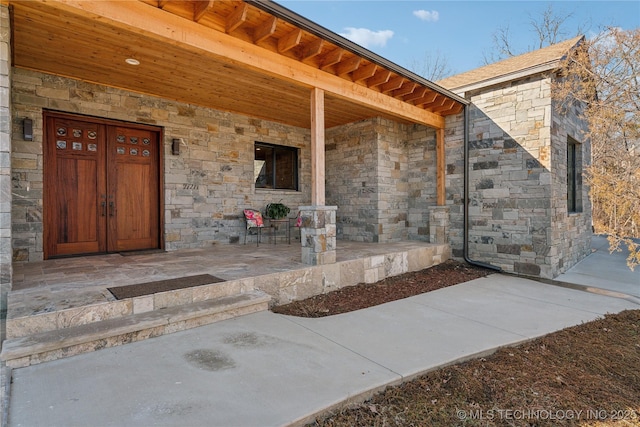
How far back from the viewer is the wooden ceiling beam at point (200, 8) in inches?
117

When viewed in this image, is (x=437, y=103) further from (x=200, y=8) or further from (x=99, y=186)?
(x=99, y=186)

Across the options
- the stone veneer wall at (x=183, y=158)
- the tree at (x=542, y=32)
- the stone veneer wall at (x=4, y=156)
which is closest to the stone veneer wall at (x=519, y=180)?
the stone veneer wall at (x=183, y=158)

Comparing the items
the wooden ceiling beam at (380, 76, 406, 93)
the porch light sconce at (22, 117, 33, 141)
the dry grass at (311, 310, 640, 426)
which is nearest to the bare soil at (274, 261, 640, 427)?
the dry grass at (311, 310, 640, 426)

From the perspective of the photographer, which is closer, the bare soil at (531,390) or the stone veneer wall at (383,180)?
the bare soil at (531,390)

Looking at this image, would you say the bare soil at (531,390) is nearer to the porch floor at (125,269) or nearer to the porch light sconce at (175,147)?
the porch floor at (125,269)

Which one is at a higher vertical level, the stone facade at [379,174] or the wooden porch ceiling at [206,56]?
the wooden porch ceiling at [206,56]

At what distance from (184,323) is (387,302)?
7.50ft

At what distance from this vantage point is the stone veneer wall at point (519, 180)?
5.31 metres

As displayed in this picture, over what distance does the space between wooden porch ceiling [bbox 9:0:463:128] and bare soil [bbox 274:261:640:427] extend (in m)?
3.42

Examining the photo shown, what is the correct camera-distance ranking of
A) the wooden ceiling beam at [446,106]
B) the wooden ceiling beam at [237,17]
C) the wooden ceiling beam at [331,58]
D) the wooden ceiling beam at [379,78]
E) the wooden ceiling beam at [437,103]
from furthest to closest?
the wooden ceiling beam at [446,106] < the wooden ceiling beam at [437,103] < the wooden ceiling beam at [379,78] < the wooden ceiling beam at [331,58] < the wooden ceiling beam at [237,17]

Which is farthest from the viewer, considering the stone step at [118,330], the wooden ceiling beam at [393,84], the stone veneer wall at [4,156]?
the wooden ceiling beam at [393,84]

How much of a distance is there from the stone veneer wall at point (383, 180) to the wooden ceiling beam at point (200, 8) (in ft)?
13.4

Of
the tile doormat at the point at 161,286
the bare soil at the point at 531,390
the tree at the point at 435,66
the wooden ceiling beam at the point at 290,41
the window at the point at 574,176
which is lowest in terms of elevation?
the bare soil at the point at 531,390

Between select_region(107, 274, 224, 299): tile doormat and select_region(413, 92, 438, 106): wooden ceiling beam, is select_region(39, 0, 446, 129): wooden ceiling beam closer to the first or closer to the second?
select_region(413, 92, 438, 106): wooden ceiling beam
